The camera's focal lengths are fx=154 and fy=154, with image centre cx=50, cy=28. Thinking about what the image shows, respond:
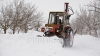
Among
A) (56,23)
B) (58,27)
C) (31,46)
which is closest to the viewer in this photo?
(31,46)

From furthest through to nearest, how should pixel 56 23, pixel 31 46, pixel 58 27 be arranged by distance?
pixel 56 23, pixel 58 27, pixel 31 46

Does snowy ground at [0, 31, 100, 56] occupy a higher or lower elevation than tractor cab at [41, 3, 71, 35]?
lower

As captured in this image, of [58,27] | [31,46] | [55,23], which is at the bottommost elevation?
[31,46]

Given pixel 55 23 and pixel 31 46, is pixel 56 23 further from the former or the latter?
pixel 31 46

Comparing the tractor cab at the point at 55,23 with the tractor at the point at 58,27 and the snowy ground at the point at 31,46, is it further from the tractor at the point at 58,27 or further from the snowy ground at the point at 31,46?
the snowy ground at the point at 31,46

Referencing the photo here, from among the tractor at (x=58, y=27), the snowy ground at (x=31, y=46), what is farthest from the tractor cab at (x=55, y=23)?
the snowy ground at (x=31, y=46)

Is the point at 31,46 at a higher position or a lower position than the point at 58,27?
lower

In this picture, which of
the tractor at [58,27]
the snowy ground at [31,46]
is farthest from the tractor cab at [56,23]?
the snowy ground at [31,46]

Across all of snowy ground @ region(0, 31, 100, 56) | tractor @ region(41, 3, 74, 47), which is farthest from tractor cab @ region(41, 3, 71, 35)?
snowy ground @ region(0, 31, 100, 56)

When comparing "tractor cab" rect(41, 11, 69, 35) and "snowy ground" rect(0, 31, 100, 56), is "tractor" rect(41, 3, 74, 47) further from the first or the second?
"snowy ground" rect(0, 31, 100, 56)

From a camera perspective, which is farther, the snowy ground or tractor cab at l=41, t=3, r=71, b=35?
tractor cab at l=41, t=3, r=71, b=35

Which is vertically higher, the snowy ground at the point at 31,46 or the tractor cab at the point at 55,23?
the tractor cab at the point at 55,23

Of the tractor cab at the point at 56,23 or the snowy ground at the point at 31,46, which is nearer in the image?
the snowy ground at the point at 31,46

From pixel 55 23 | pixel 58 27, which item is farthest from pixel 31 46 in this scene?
pixel 55 23
